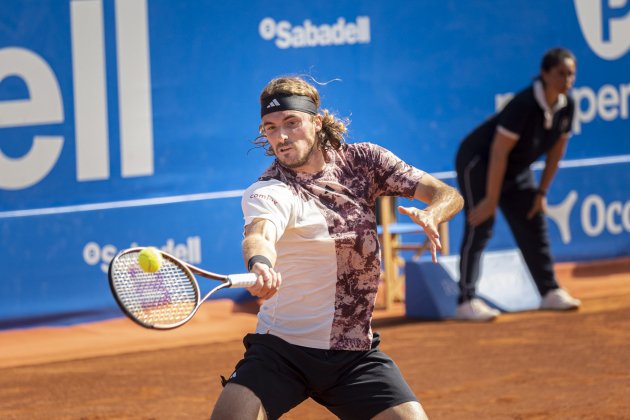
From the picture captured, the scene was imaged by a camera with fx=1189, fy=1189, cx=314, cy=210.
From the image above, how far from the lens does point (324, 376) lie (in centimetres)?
406

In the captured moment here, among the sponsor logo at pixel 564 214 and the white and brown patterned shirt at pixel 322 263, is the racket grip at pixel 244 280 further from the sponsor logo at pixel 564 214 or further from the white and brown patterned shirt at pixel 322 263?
the sponsor logo at pixel 564 214

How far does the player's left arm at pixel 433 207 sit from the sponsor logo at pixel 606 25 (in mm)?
7857

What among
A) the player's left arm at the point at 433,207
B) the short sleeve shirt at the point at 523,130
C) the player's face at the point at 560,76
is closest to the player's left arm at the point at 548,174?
the short sleeve shirt at the point at 523,130

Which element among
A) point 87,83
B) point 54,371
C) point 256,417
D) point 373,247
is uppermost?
point 87,83

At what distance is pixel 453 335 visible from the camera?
8750 millimetres

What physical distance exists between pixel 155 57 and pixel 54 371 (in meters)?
3.00

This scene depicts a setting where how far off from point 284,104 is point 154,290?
0.85 meters

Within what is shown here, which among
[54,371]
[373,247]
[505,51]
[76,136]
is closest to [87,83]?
[76,136]

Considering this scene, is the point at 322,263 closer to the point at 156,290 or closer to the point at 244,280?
the point at 156,290

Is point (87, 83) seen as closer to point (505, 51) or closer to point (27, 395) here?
point (27, 395)

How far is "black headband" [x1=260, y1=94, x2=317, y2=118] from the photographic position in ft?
13.6

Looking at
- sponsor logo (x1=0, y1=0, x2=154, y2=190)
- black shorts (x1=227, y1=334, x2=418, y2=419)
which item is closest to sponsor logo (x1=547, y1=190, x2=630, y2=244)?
sponsor logo (x1=0, y1=0, x2=154, y2=190)

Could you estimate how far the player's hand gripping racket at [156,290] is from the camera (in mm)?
3574

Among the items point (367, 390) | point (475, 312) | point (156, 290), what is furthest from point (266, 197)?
point (475, 312)
